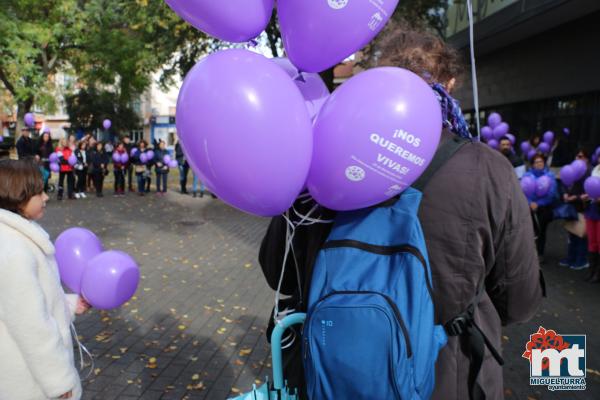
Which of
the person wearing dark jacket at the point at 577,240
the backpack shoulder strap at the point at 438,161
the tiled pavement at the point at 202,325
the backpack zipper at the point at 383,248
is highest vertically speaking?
the backpack shoulder strap at the point at 438,161

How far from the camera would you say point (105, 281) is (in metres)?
2.46

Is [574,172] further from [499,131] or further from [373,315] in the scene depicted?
Answer: [373,315]

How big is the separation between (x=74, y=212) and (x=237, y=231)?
14.5 feet

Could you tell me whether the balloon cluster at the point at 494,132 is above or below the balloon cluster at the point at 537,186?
above

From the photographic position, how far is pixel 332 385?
138 centimetres

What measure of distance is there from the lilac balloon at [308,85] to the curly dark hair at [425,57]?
10.4 inches

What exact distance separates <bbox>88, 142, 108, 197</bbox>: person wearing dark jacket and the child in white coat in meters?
13.2

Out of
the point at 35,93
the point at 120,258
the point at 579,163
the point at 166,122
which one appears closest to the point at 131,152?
the point at 35,93

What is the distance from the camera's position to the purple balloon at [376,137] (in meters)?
1.43

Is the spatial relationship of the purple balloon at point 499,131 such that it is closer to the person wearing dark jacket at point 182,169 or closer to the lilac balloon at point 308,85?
the person wearing dark jacket at point 182,169

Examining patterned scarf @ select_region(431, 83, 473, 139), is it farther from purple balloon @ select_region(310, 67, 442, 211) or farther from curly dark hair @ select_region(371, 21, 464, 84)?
purple balloon @ select_region(310, 67, 442, 211)

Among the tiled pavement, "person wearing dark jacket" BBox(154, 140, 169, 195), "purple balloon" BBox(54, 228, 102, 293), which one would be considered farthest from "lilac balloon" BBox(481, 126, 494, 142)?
"purple balloon" BBox(54, 228, 102, 293)

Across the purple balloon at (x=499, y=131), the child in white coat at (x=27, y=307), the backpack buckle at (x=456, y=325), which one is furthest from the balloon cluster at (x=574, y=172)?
the child in white coat at (x=27, y=307)

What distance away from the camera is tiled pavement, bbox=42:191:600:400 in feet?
12.3
